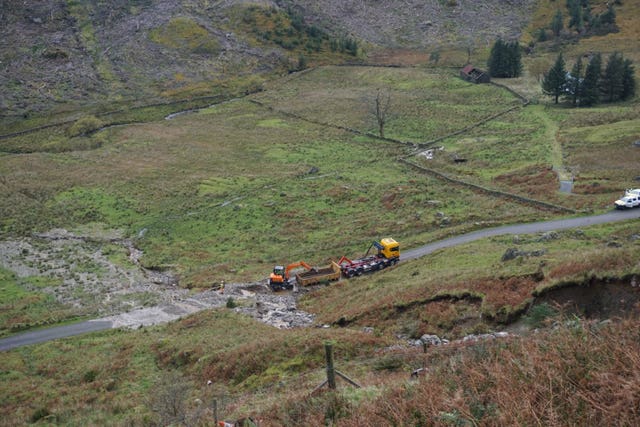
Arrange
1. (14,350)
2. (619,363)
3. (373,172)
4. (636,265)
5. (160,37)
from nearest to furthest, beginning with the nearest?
(619,363)
(636,265)
(14,350)
(373,172)
(160,37)

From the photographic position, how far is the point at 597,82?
8800cm

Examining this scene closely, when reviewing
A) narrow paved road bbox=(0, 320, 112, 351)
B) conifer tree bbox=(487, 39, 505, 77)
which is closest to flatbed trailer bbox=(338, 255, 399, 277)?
narrow paved road bbox=(0, 320, 112, 351)

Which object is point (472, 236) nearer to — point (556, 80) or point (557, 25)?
point (556, 80)

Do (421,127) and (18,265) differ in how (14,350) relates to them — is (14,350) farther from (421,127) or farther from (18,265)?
(421,127)

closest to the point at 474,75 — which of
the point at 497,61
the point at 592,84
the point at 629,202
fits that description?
the point at 497,61

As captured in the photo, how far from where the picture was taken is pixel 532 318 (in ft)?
66.1

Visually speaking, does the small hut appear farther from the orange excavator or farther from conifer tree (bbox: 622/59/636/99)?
the orange excavator

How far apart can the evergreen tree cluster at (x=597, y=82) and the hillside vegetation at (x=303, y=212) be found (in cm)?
423

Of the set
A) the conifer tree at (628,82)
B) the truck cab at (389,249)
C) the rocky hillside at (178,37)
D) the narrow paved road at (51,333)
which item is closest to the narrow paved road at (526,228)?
the truck cab at (389,249)

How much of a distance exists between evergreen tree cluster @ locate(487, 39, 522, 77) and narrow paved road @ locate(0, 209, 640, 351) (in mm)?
78012

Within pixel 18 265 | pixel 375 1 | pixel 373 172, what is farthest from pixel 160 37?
pixel 18 265

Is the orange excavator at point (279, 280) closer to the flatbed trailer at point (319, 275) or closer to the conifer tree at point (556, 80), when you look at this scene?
the flatbed trailer at point (319, 275)

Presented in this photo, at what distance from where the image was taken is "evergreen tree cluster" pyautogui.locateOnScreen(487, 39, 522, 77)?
11212 centimetres

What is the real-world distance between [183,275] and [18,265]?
1555 centimetres
